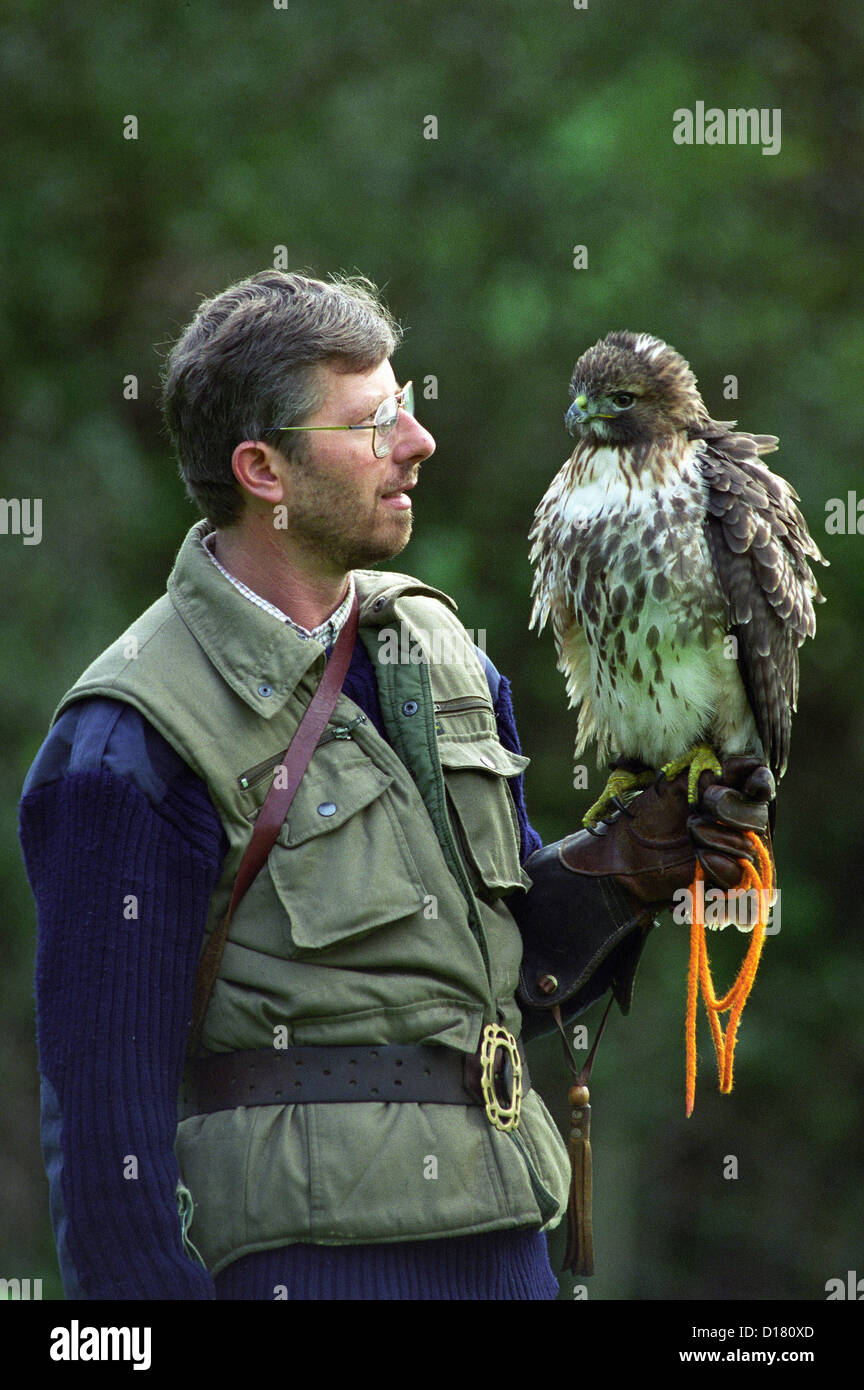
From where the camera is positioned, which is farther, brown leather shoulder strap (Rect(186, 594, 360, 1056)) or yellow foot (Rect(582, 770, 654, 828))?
yellow foot (Rect(582, 770, 654, 828))

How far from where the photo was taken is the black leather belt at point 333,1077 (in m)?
2.43

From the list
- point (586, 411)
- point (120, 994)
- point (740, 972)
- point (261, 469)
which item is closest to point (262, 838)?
point (120, 994)

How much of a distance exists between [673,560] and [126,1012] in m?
1.33

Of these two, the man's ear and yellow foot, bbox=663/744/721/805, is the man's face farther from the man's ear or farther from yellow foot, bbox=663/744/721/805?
yellow foot, bbox=663/744/721/805

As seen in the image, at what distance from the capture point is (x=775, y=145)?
842 centimetres

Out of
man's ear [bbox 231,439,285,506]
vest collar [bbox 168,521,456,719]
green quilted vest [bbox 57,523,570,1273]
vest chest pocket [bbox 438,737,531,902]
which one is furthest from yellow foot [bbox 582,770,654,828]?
man's ear [bbox 231,439,285,506]

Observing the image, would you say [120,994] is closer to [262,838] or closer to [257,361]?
[262,838]

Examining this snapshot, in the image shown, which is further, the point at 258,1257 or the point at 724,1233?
the point at 724,1233

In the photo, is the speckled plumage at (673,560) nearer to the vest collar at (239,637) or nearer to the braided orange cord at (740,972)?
the braided orange cord at (740,972)

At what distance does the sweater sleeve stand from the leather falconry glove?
739 millimetres

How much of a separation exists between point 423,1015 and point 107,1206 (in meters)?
0.53

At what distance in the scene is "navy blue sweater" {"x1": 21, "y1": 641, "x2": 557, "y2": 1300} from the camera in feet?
7.57
